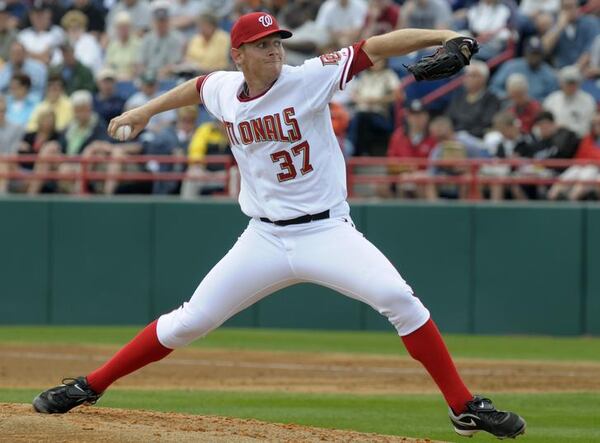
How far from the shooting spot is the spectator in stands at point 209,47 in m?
16.4

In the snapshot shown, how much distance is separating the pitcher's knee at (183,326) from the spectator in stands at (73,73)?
1118 centimetres

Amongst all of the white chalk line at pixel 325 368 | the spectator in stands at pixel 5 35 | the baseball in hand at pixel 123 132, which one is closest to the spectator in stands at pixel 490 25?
the white chalk line at pixel 325 368

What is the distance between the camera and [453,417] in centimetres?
613

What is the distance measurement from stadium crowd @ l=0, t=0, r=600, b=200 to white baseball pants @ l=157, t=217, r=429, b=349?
757 cm

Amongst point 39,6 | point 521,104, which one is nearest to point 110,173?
point 521,104

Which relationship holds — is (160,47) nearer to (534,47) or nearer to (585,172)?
(534,47)

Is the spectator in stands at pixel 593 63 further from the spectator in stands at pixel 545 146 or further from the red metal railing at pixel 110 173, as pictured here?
the red metal railing at pixel 110 173

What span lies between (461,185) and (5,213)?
17.3 ft

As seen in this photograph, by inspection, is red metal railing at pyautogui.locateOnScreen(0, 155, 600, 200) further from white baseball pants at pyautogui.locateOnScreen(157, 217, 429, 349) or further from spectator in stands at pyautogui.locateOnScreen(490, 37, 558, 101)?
white baseball pants at pyautogui.locateOnScreen(157, 217, 429, 349)

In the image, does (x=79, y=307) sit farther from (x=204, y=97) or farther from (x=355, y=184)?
(x=204, y=97)

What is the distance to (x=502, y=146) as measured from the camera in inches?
554

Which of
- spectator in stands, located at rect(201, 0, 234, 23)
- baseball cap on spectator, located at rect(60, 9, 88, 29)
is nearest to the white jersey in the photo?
spectator in stands, located at rect(201, 0, 234, 23)

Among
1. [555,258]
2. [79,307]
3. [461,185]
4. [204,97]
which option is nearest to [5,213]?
[79,307]

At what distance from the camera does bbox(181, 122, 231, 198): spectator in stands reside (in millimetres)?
14820
